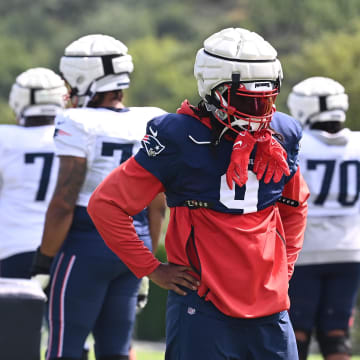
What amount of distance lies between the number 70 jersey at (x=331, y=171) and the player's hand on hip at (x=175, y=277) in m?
2.45

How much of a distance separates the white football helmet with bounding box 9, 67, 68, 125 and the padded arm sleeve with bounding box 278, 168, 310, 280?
96.6 inches

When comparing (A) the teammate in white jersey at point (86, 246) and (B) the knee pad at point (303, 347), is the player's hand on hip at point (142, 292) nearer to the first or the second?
(A) the teammate in white jersey at point (86, 246)

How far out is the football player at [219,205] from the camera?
393 cm

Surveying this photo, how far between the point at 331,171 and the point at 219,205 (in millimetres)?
2529

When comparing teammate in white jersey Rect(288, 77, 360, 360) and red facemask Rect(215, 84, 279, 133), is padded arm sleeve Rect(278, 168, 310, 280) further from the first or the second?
teammate in white jersey Rect(288, 77, 360, 360)

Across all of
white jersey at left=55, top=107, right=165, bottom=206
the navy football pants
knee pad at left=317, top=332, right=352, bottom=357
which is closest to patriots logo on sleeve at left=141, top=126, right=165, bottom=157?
white jersey at left=55, top=107, right=165, bottom=206

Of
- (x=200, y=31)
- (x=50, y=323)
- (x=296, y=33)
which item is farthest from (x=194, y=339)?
(x=200, y=31)

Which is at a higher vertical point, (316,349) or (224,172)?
(224,172)

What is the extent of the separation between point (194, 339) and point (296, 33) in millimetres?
66643

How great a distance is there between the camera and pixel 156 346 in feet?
40.8

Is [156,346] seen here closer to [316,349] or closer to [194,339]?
[316,349]

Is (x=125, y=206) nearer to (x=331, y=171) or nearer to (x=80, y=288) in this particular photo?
(x=80, y=288)

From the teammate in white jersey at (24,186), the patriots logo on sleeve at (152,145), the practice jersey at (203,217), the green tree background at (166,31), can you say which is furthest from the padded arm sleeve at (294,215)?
the green tree background at (166,31)

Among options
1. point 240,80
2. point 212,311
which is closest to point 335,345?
point 212,311
